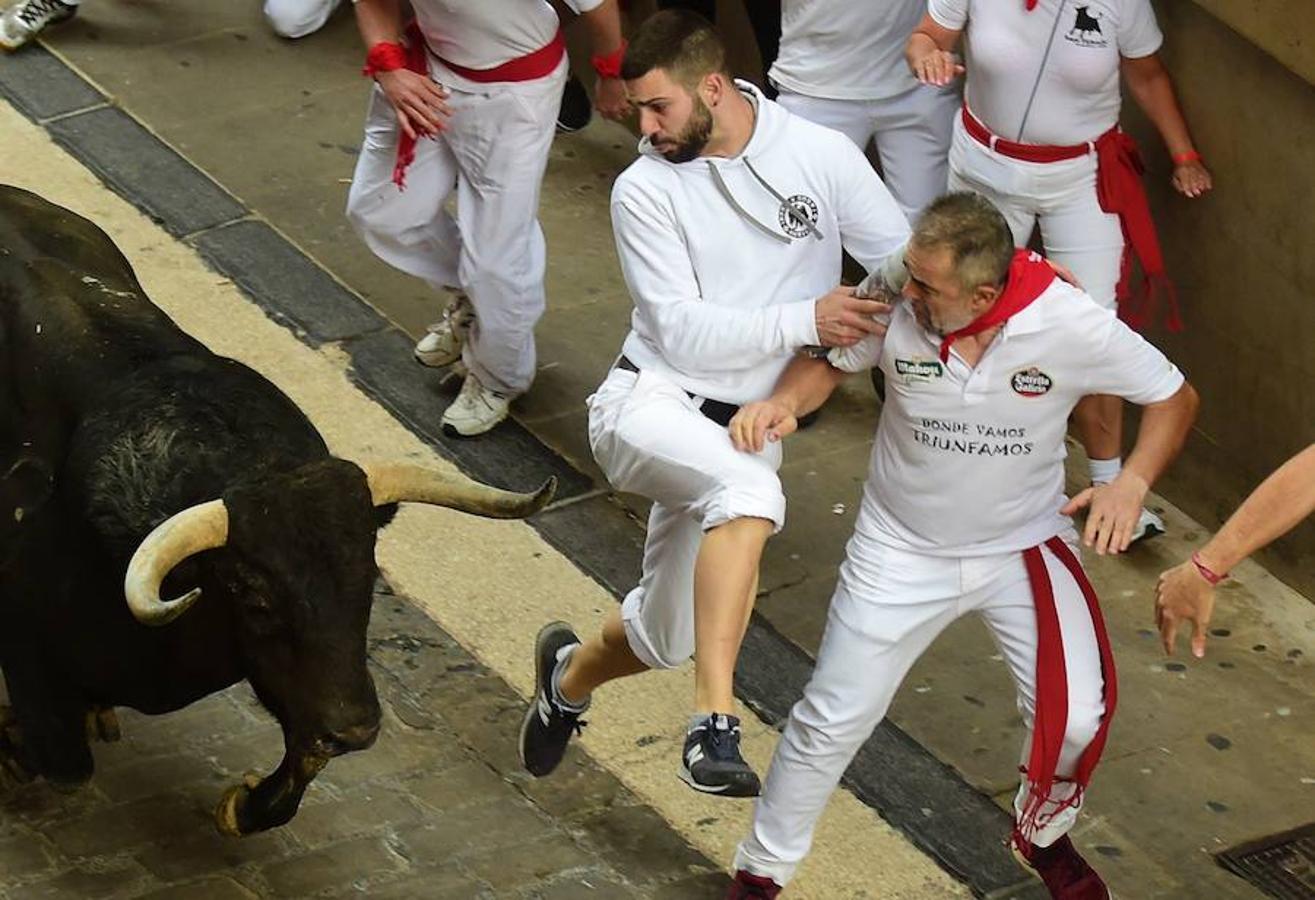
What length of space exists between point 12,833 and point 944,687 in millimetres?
2923

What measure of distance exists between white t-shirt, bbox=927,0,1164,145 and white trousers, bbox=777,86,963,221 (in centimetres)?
63

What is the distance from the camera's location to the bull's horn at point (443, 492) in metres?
6.26

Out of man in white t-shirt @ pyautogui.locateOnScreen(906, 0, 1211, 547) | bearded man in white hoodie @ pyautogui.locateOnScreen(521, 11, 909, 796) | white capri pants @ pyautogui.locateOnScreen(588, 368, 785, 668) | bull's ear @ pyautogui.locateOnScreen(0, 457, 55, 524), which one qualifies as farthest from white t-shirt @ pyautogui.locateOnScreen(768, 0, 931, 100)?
bull's ear @ pyautogui.locateOnScreen(0, 457, 55, 524)

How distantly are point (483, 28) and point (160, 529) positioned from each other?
3053 millimetres

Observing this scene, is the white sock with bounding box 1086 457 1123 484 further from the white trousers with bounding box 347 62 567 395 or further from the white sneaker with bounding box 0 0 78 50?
the white sneaker with bounding box 0 0 78 50

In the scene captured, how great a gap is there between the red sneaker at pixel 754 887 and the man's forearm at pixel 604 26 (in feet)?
10.0

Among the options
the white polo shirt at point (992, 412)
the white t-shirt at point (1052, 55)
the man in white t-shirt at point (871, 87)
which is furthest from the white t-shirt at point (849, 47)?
the white polo shirt at point (992, 412)

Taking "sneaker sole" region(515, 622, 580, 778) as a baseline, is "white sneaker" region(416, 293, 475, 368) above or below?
below

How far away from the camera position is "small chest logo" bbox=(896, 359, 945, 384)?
6.32m

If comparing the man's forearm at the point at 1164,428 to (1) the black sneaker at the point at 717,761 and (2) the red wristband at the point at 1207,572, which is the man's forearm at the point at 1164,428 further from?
(1) the black sneaker at the point at 717,761

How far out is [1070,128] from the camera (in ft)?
26.8

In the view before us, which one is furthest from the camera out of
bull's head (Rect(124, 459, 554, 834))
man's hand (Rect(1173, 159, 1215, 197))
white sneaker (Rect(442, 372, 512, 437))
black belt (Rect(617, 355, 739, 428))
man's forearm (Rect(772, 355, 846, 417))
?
white sneaker (Rect(442, 372, 512, 437))

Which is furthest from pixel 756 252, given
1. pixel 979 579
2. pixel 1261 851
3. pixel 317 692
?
pixel 1261 851

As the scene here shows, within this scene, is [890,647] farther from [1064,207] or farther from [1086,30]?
[1086,30]
